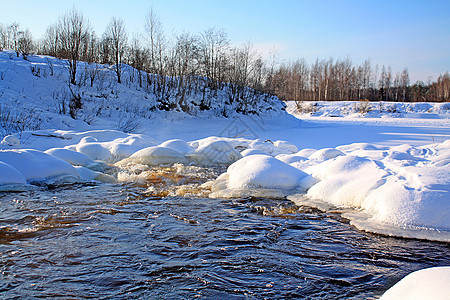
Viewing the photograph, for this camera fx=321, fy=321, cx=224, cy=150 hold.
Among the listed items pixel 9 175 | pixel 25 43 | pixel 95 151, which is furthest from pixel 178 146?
pixel 25 43

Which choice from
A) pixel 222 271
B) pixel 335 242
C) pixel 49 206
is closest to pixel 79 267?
pixel 222 271

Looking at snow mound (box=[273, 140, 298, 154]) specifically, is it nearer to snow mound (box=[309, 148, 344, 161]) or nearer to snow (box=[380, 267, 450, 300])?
snow mound (box=[309, 148, 344, 161])

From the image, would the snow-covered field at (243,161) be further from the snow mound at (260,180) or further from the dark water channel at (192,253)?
the dark water channel at (192,253)

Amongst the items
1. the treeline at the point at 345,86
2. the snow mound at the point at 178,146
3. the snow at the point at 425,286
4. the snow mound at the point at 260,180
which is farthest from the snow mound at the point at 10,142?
the treeline at the point at 345,86

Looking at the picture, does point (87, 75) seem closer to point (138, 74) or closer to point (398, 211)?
point (138, 74)

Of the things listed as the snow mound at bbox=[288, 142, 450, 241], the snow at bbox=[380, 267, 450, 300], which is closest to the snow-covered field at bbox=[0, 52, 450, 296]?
the snow mound at bbox=[288, 142, 450, 241]

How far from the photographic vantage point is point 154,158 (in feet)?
23.7

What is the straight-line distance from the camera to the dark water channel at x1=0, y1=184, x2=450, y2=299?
2.29m

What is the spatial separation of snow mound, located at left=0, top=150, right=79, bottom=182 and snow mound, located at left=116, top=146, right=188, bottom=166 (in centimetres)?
158

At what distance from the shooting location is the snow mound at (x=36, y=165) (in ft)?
17.1

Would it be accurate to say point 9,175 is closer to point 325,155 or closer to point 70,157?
point 70,157

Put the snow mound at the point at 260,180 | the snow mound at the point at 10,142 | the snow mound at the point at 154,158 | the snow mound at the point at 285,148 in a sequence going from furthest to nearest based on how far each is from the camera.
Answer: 1. the snow mound at the point at 285,148
2. the snow mound at the point at 10,142
3. the snow mound at the point at 154,158
4. the snow mound at the point at 260,180

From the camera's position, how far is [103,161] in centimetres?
732

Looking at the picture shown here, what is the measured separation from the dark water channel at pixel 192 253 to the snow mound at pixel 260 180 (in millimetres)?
697
